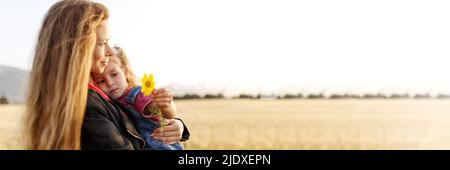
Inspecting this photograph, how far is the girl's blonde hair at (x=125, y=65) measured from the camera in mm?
2703

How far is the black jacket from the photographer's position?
2.22 m

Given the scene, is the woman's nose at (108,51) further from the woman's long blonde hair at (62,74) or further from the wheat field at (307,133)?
the wheat field at (307,133)

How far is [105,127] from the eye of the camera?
221 centimetres

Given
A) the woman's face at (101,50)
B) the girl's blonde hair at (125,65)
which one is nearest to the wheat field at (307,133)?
the girl's blonde hair at (125,65)

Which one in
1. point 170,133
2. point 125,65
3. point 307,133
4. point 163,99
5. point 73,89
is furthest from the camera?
point 307,133

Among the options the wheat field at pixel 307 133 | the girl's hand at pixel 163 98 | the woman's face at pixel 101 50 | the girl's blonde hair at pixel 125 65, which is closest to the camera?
the woman's face at pixel 101 50

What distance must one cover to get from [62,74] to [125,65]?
522 millimetres

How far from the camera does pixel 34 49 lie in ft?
7.84

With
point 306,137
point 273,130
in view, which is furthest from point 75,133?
point 273,130

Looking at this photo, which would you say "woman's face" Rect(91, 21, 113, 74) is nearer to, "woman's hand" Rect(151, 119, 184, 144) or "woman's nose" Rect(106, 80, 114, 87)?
"woman's nose" Rect(106, 80, 114, 87)

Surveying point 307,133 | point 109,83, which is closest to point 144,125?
point 109,83

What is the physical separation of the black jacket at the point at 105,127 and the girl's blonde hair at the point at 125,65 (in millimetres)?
357

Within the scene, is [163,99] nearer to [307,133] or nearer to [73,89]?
[73,89]
